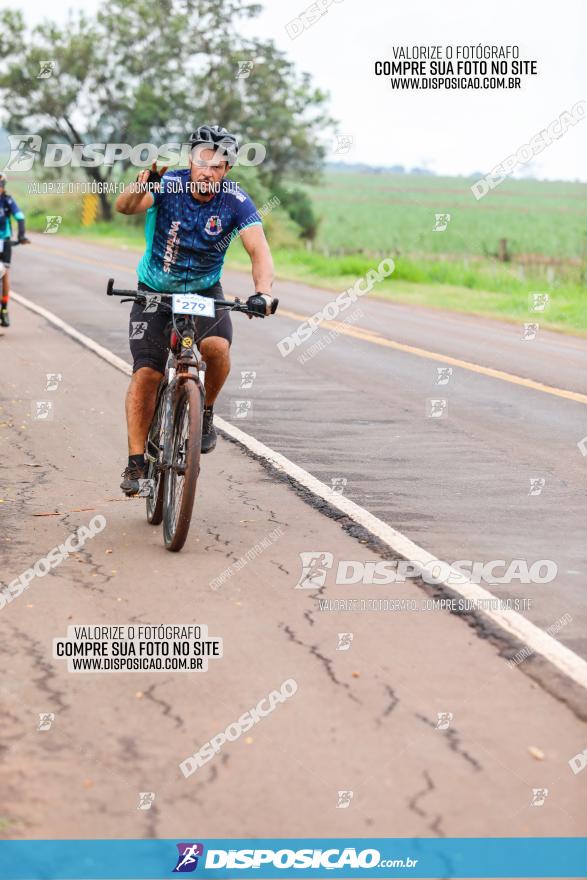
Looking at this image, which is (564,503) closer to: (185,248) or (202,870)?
(185,248)

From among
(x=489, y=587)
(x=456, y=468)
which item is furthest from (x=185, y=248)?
(x=456, y=468)

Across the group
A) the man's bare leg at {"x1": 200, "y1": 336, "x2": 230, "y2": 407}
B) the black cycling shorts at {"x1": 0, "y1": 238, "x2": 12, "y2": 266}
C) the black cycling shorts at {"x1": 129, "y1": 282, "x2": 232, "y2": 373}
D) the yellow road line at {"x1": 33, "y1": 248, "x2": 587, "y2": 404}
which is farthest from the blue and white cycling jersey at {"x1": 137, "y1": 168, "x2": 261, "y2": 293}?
the black cycling shorts at {"x1": 0, "y1": 238, "x2": 12, "y2": 266}

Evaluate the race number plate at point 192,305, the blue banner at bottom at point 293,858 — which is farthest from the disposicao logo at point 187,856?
the race number plate at point 192,305

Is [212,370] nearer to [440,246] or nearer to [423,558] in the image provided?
[423,558]

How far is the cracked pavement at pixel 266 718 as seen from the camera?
4.04m

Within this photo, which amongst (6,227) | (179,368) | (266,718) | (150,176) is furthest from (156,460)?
(6,227)

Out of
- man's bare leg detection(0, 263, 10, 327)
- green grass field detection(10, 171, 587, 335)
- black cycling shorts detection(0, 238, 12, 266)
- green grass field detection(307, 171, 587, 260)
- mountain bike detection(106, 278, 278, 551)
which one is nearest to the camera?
mountain bike detection(106, 278, 278, 551)

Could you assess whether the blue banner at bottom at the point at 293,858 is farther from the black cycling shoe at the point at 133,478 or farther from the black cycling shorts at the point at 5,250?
the black cycling shorts at the point at 5,250

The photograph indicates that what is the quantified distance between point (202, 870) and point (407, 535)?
12.7 feet

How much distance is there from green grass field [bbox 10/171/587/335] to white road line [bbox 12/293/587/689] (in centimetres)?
1331

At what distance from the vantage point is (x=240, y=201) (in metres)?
7.41

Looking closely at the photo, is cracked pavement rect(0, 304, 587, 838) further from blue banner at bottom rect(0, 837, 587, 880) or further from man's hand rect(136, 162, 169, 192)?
man's hand rect(136, 162, 169, 192)

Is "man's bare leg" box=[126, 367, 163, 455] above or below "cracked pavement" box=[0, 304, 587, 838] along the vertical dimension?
above

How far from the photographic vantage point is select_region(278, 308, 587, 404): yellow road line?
13891mm
